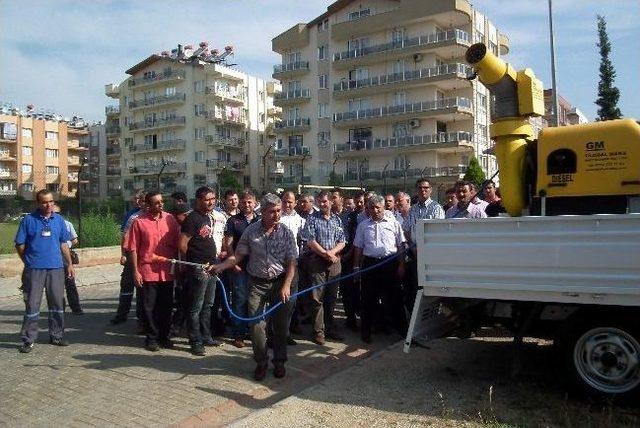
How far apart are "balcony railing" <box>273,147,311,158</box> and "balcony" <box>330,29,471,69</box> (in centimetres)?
916

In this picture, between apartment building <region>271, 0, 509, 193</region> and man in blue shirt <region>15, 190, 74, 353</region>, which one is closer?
man in blue shirt <region>15, 190, 74, 353</region>

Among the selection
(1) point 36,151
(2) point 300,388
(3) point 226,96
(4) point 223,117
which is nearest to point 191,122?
(4) point 223,117

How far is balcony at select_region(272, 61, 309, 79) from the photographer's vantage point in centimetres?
5738

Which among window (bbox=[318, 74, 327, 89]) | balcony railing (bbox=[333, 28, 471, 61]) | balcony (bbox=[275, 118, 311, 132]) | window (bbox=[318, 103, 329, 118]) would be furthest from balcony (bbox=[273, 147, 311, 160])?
balcony railing (bbox=[333, 28, 471, 61])

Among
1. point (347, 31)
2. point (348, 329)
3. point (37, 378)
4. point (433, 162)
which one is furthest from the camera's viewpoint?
point (347, 31)

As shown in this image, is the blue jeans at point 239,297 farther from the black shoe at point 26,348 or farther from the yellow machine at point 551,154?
the yellow machine at point 551,154

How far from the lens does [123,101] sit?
76812mm

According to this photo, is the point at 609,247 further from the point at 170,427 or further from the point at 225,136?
the point at 225,136

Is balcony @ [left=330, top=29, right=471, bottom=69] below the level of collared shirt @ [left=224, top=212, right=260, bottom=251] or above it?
above

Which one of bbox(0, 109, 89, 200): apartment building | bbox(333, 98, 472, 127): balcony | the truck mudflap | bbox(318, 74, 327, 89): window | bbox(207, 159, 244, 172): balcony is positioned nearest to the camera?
the truck mudflap

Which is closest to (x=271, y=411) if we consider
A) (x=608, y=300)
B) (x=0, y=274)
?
(x=608, y=300)

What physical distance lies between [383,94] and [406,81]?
10.3 feet

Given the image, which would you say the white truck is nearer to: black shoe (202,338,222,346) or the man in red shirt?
black shoe (202,338,222,346)

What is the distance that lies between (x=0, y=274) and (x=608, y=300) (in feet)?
43.9
